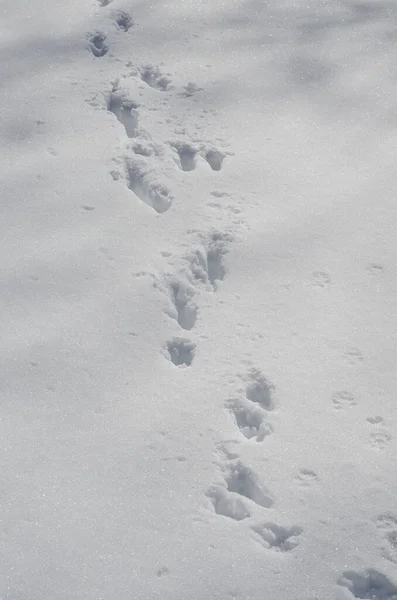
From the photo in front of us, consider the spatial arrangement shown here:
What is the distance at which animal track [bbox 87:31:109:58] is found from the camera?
10.3 ft

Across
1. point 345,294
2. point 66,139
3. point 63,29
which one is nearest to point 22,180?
point 66,139

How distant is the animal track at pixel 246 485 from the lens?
6.32ft

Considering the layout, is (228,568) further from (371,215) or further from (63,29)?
(63,29)

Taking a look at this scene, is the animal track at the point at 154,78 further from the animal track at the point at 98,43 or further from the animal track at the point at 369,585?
the animal track at the point at 369,585

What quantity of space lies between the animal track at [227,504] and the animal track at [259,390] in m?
0.29

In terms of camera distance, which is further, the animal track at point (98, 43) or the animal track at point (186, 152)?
the animal track at point (98, 43)

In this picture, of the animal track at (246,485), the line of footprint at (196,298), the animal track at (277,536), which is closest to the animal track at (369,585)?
the line of footprint at (196,298)

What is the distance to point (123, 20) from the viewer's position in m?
Result: 3.27

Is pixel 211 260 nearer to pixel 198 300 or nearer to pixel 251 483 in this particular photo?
pixel 198 300

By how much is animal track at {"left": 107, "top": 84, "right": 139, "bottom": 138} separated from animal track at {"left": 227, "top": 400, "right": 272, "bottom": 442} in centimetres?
122

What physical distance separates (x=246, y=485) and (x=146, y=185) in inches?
44.8

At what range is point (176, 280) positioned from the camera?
7.78 feet

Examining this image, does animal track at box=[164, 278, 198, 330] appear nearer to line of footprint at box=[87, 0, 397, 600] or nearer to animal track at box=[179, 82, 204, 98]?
line of footprint at box=[87, 0, 397, 600]

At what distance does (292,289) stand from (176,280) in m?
0.36
